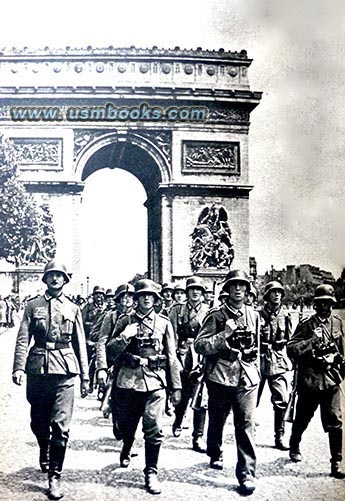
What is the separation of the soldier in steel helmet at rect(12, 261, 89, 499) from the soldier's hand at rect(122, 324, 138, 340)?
1.33 feet

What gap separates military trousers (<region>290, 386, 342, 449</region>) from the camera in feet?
24.7

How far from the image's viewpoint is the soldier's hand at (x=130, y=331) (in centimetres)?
737

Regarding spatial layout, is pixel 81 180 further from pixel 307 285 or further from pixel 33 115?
pixel 307 285

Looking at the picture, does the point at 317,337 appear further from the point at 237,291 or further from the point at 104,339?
the point at 104,339

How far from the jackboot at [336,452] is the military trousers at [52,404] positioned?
7.75ft

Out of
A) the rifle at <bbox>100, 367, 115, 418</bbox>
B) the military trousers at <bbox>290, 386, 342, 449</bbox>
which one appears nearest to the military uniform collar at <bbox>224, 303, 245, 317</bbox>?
the military trousers at <bbox>290, 386, 342, 449</bbox>

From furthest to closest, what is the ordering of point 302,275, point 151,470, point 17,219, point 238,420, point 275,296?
point 17,219
point 302,275
point 275,296
point 238,420
point 151,470

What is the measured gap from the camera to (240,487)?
688cm

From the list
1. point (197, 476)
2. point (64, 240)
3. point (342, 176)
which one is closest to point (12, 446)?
point (197, 476)

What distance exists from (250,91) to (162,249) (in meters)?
5.92

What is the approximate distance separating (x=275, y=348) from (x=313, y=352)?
1.64m

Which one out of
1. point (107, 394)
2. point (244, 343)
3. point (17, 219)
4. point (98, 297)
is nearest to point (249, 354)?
point (244, 343)

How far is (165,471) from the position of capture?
7.59 m

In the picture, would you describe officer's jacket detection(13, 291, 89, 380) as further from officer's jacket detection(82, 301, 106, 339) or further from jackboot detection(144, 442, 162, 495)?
officer's jacket detection(82, 301, 106, 339)
